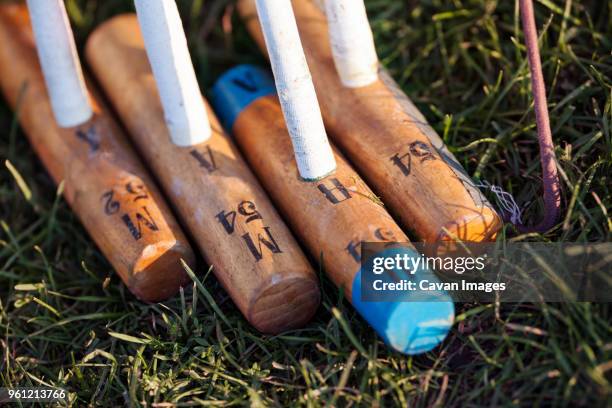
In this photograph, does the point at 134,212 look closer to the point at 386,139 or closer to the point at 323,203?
the point at 323,203

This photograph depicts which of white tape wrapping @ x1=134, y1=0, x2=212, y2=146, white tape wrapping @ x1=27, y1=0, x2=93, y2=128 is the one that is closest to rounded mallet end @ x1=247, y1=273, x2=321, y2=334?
white tape wrapping @ x1=134, y1=0, x2=212, y2=146

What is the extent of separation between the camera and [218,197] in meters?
2.06

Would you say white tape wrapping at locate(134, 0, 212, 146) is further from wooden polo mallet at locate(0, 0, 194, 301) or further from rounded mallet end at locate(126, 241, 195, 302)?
rounded mallet end at locate(126, 241, 195, 302)

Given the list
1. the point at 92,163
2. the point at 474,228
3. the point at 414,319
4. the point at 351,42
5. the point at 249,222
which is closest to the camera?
the point at 414,319

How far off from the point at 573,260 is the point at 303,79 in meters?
0.85

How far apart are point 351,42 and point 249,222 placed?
61cm

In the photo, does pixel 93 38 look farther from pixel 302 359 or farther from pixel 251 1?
pixel 302 359

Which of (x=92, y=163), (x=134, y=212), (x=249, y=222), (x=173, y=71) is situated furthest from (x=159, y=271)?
(x=173, y=71)

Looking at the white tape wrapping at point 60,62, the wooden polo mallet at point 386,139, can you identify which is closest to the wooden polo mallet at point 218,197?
the white tape wrapping at point 60,62

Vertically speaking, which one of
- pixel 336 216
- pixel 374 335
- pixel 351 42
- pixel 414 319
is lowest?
pixel 374 335

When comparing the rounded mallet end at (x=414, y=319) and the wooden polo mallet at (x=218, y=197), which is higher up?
the wooden polo mallet at (x=218, y=197)

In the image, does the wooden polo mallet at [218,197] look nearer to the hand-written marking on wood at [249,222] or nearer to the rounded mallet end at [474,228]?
the hand-written marking on wood at [249,222]

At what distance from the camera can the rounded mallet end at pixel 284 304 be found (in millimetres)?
1873

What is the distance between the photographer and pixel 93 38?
2.56m
